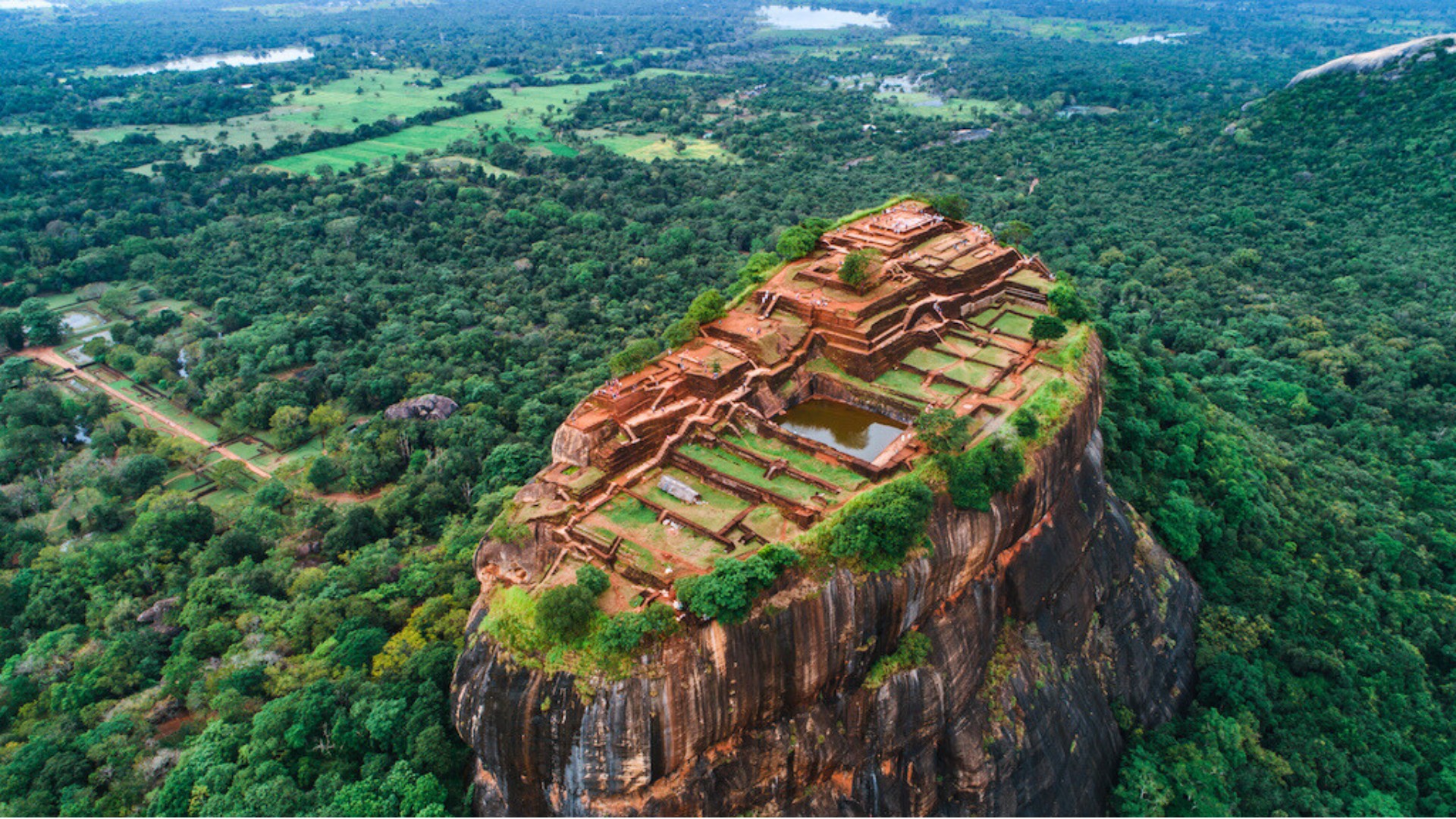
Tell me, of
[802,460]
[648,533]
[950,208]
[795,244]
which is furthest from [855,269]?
[648,533]

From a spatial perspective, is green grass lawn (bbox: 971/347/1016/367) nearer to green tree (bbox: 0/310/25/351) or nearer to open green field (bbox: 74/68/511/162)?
green tree (bbox: 0/310/25/351)

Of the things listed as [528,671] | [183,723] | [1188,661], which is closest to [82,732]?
[183,723]

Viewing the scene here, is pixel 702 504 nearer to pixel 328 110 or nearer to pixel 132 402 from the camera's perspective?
pixel 132 402

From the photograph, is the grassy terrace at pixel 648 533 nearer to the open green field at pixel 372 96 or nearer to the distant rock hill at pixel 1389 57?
the distant rock hill at pixel 1389 57

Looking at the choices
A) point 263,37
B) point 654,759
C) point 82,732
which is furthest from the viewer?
point 263,37

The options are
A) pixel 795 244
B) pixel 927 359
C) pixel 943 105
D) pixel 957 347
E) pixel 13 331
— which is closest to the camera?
pixel 927 359

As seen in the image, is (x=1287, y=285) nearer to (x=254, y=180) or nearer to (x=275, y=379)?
(x=275, y=379)

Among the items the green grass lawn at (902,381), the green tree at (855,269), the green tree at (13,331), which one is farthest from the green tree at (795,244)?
the green tree at (13,331)
